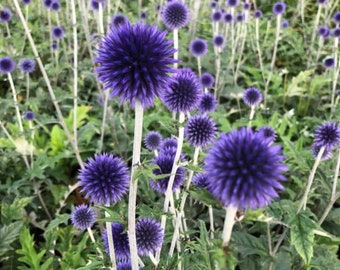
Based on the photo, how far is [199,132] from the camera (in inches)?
73.0

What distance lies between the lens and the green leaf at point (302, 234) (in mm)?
1511

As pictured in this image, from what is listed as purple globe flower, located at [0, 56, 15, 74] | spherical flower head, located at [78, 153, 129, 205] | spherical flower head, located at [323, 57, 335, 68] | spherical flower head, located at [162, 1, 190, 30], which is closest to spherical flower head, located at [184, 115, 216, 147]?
spherical flower head, located at [78, 153, 129, 205]

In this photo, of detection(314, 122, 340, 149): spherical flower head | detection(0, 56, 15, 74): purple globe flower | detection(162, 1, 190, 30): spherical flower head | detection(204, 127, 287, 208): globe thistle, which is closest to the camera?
detection(204, 127, 287, 208): globe thistle

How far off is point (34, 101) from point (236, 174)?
2.67m

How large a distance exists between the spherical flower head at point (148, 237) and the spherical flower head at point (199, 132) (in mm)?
440

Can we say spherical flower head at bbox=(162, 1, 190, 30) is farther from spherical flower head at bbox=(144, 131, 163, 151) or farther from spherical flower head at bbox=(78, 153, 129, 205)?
spherical flower head at bbox=(78, 153, 129, 205)

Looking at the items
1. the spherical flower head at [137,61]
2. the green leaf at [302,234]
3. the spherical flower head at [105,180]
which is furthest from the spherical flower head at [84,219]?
the green leaf at [302,234]

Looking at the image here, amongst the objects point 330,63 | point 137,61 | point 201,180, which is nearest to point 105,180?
point 137,61

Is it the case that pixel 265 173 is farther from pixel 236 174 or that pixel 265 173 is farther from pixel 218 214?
pixel 218 214

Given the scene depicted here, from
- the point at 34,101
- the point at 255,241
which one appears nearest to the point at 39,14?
the point at 34,101

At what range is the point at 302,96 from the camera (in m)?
4.71

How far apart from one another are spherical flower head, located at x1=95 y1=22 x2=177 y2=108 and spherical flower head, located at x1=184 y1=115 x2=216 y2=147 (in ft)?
1.81

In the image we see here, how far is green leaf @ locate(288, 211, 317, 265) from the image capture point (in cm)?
151

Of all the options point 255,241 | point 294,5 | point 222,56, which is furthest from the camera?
point 294,5
